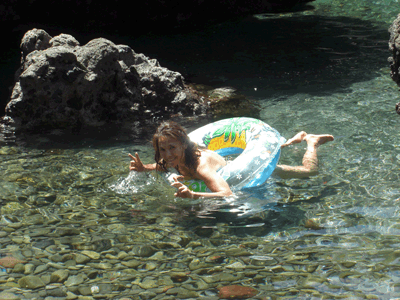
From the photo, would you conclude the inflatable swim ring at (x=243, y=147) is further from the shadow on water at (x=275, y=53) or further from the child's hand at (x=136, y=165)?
the shadow on water at (x=275, y=53)

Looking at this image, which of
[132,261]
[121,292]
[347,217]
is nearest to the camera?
[121,292]

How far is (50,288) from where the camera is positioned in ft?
8.89

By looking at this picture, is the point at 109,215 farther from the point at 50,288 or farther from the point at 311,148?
the point at 311,148

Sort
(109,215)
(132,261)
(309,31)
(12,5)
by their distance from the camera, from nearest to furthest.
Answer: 1. (132,261)
2. (109,215)
3. (309,31)
4. (12,5)

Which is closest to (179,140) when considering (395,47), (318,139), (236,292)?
(236,292)

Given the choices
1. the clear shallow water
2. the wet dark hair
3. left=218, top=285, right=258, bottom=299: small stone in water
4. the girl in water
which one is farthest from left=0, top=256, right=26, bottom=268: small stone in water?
the wet dark hair

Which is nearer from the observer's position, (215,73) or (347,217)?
(347,217)

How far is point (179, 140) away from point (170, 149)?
0.41ft

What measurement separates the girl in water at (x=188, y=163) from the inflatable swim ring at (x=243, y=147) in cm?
12

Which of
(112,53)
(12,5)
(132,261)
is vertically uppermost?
(12,5)

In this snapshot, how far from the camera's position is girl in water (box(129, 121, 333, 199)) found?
12.8 feet

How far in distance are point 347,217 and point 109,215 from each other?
2.10m

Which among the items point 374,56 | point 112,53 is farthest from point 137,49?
point 374,56

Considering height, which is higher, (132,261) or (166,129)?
(166,129)
